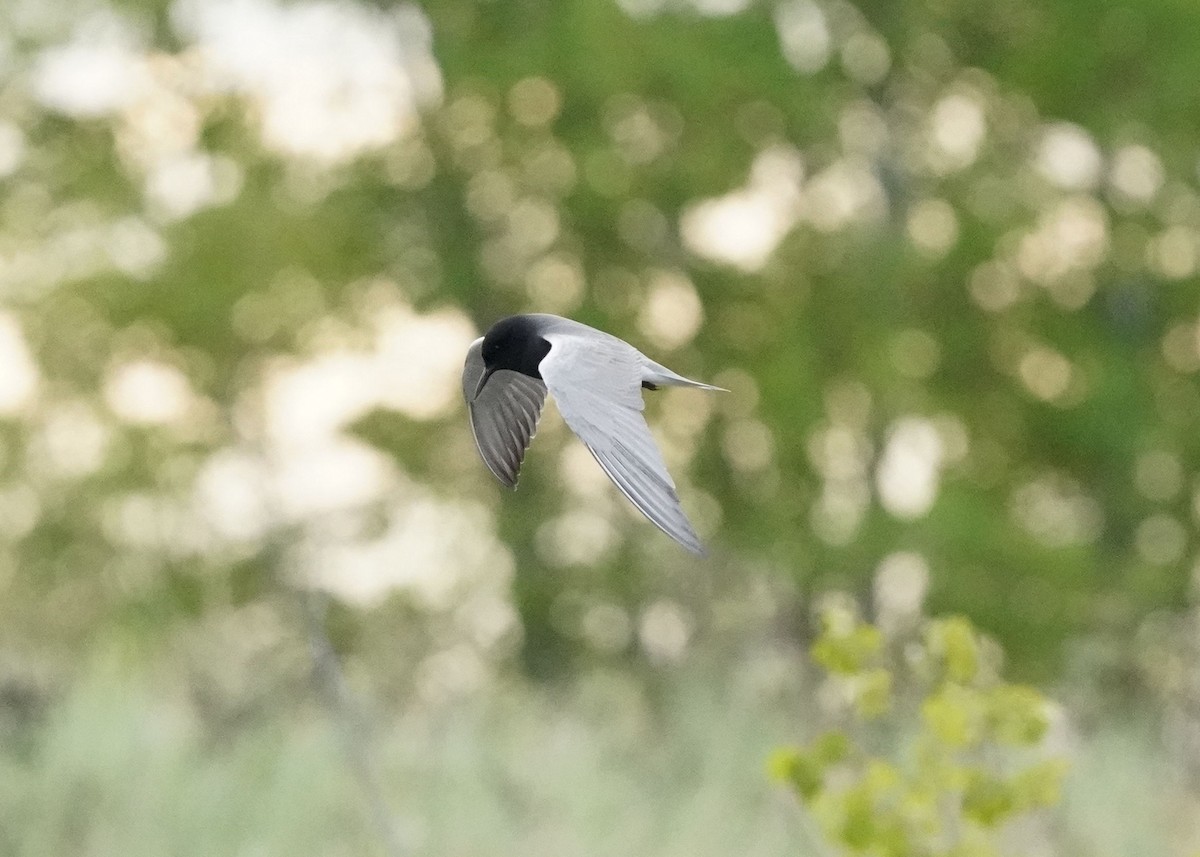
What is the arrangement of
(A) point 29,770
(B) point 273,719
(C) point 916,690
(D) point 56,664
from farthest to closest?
1. (C) point 916,690
2. (D) point 56,664
3. (B) point 273,719
4. (A) point 29,770

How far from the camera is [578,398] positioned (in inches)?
163

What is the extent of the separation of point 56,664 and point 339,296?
4.64 metres

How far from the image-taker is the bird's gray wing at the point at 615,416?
3.42 meters

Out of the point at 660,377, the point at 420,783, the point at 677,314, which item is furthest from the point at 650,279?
the point at 660,377

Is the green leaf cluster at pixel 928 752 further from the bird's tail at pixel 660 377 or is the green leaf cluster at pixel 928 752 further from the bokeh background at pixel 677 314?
the bokeh background at pixel 677 314

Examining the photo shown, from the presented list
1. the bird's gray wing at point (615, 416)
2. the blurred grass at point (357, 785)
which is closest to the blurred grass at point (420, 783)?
the blurred grass at point (357, 785)

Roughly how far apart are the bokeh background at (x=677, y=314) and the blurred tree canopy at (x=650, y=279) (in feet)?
0.10

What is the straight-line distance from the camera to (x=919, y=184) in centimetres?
1289

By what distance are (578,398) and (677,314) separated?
8.20 m

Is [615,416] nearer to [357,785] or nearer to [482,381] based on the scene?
[482,381]

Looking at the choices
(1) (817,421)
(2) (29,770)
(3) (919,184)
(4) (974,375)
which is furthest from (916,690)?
(2) (29,770)

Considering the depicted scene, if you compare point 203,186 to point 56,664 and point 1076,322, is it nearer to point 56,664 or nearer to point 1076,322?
point 56,664

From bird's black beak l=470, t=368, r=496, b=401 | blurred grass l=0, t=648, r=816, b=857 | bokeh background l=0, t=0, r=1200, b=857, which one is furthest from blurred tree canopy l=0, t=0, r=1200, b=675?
bird's black beak l=470, t=368, r=496, b=401

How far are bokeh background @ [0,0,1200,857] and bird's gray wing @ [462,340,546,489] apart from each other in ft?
16.6
